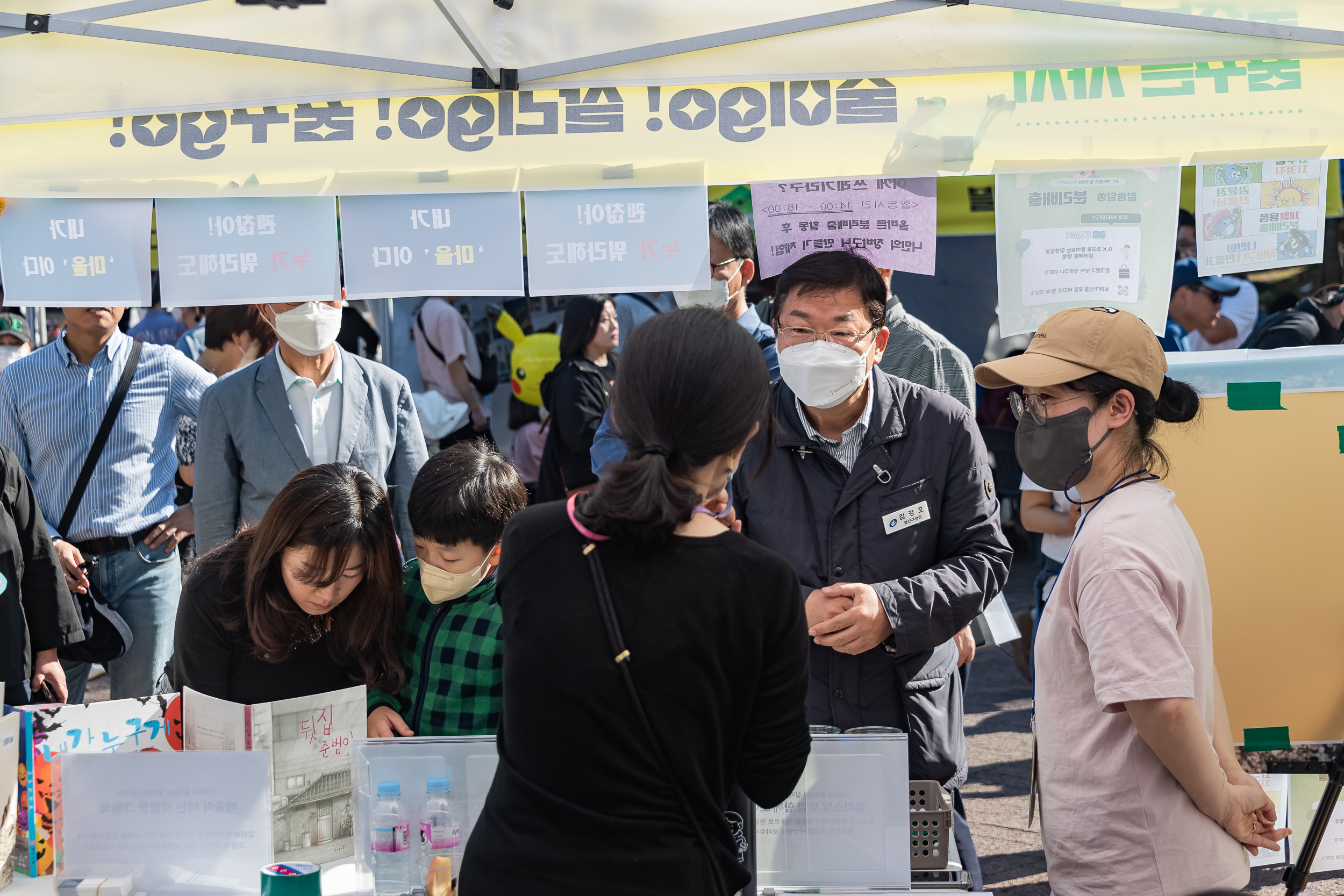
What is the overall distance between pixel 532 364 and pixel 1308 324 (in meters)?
3.79

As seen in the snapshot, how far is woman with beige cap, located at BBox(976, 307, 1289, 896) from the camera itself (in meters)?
1.68

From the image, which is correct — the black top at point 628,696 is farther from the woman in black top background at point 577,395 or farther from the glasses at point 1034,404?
the woman in black top background at point 577,395

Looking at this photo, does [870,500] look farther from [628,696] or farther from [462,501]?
[628,696]

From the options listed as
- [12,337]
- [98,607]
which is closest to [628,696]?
[98,607]

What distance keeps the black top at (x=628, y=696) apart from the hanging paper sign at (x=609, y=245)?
4.60ft

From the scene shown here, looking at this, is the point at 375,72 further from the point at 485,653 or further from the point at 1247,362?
the point at 1247,362

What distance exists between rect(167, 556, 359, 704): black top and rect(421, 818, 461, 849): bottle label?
411 mm

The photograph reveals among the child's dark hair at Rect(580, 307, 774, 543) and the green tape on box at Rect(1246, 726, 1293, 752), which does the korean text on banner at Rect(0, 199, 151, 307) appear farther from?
the green tape on box at Rect(1246, 726, 1293, 752)

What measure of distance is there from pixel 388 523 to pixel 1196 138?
208 centimetres

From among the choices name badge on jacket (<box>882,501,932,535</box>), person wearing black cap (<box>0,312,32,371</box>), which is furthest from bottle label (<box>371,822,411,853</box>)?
person wearing black cap (<box>0,312,32,371</box>)

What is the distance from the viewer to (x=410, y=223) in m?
2.69

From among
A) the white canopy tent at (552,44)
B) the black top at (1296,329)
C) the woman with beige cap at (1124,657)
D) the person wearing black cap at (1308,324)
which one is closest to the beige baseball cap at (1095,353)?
the woman with beige cap at (1124,657)

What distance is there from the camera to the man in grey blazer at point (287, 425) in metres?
3.26

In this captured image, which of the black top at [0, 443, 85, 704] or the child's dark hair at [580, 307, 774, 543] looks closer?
the child's dark hair at [580, 307, 774, 543]
